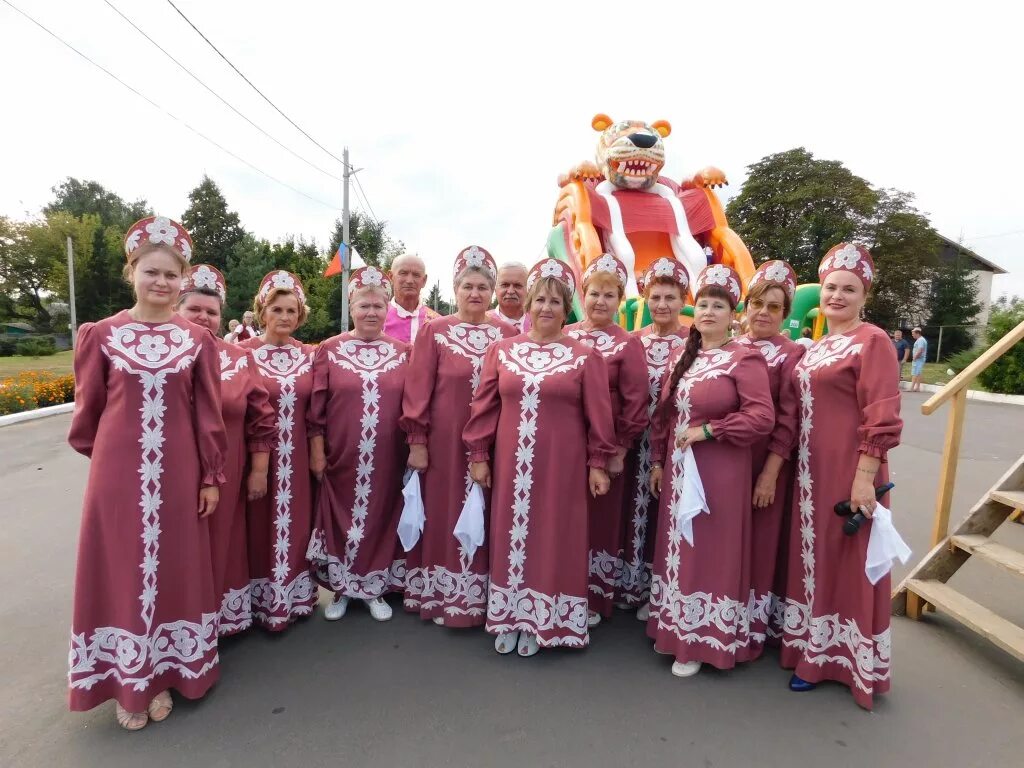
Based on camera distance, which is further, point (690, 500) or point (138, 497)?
point (690, 500)

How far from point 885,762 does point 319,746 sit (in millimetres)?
2245

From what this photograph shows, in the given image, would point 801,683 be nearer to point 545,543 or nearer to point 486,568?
point 545,543

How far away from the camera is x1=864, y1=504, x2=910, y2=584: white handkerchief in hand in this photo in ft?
7.99

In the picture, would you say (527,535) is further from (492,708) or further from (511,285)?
(511,285)

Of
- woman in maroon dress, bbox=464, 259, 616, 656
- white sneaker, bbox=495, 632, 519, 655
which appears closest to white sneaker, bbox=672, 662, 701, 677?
woman in maroon dress, bbox=464, 259, 616, 656

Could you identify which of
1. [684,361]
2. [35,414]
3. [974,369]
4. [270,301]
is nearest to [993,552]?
[974,369]

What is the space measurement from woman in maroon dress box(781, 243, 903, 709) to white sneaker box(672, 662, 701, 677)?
457 mm

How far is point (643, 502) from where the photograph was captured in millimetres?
3379

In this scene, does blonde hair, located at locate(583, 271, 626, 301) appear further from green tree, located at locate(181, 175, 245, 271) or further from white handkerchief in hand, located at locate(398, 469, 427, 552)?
green tree, located at locate(181, 175, 245, 271)

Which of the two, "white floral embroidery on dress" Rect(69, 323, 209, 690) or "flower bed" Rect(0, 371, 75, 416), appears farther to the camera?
"flower bed" Rect(0, 371, 75, 416)

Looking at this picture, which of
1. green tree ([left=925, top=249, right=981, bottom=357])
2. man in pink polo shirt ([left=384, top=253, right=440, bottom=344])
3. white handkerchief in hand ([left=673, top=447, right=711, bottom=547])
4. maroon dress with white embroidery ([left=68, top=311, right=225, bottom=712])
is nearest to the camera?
maroon dress with white embroidery ([left=68, top=311, right=225, bottom=712])

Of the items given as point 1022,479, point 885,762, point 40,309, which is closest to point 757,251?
point 1022,479

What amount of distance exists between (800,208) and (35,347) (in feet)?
132

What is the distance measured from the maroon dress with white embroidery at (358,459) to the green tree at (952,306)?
3323cm
